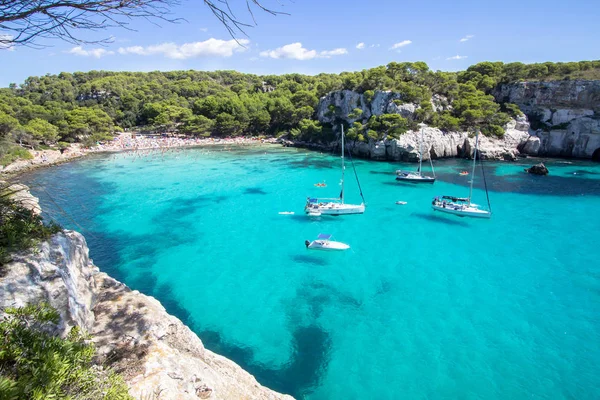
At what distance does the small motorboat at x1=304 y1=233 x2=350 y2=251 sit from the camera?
23.9m

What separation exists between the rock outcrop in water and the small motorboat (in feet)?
48.2

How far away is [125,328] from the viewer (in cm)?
870

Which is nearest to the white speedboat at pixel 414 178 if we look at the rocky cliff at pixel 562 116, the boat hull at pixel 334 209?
the boat hull at pixel 334 209

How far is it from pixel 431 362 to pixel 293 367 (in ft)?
20.5

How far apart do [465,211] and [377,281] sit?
53.0ft

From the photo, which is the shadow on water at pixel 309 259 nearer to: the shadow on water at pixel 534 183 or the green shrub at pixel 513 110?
the shadow on water at pixel 534 183

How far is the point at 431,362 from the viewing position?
13.6 m

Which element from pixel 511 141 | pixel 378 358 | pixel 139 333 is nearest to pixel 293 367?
pixel 378 358

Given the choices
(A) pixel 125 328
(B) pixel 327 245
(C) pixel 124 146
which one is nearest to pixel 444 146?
(B) pixel 327 245

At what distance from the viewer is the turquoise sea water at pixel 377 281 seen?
43.1 ft

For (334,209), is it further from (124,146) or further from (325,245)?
(124,146)

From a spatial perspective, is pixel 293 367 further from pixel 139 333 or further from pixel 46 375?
pixel 46 375

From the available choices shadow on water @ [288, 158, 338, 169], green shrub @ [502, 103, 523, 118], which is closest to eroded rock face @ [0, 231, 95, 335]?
shadow on water @ [288, 158, 338, 169]

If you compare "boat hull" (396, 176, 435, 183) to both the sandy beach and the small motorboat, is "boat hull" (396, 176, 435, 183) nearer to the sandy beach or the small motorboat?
the small motorboat
